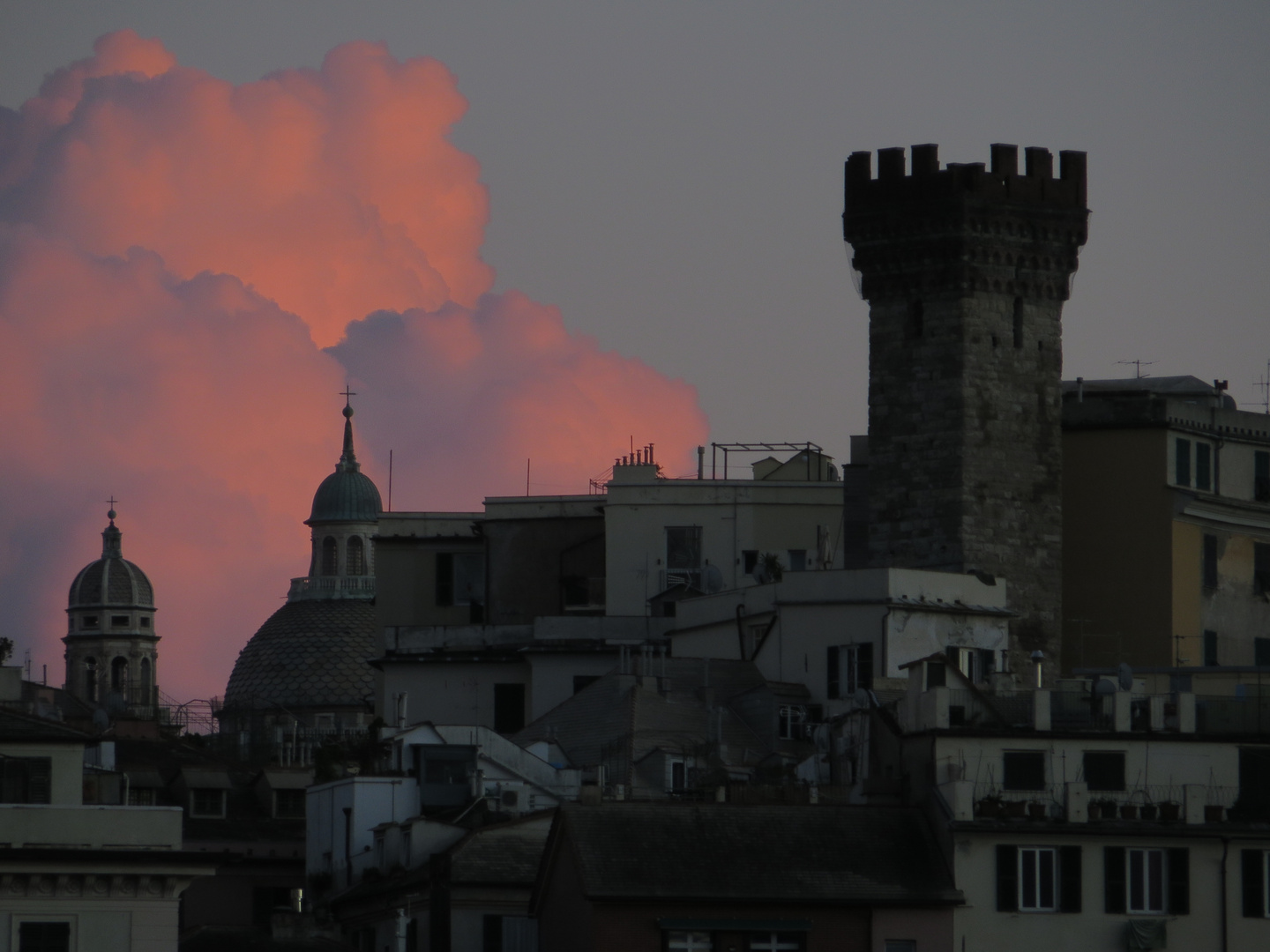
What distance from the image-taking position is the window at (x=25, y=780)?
5950cm

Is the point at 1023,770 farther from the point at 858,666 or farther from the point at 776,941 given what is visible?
the point at 858,666

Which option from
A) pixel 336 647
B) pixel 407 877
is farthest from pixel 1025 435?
pixel 336 647

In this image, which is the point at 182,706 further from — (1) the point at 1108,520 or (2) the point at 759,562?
(1) the point at 1108,520

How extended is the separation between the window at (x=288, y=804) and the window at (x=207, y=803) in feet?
4.06

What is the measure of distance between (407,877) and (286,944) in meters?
4.81

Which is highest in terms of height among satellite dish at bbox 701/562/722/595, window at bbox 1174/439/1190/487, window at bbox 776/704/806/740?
window at bbox 1174/439/1190/487

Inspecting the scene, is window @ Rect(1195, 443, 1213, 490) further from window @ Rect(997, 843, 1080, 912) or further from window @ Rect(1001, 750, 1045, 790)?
window @ Rect(997, 843, 1080, 912)

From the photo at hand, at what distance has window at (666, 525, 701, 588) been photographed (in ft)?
306

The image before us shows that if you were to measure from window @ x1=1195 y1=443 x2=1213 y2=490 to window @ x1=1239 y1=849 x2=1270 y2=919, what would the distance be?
2553 cm

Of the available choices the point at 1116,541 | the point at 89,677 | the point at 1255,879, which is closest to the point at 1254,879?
the point at 1255,879

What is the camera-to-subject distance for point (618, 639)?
89.8m

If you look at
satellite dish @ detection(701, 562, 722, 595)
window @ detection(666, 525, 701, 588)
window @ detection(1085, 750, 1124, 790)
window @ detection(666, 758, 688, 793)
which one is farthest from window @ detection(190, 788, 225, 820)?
window @ detection(1085, 750, 1124, 790)

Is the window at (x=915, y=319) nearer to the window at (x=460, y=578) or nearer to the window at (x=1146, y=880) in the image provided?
the window at (x=460, y=578)

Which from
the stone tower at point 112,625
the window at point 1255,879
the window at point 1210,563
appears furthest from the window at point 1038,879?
the stone tower at point 112,625
